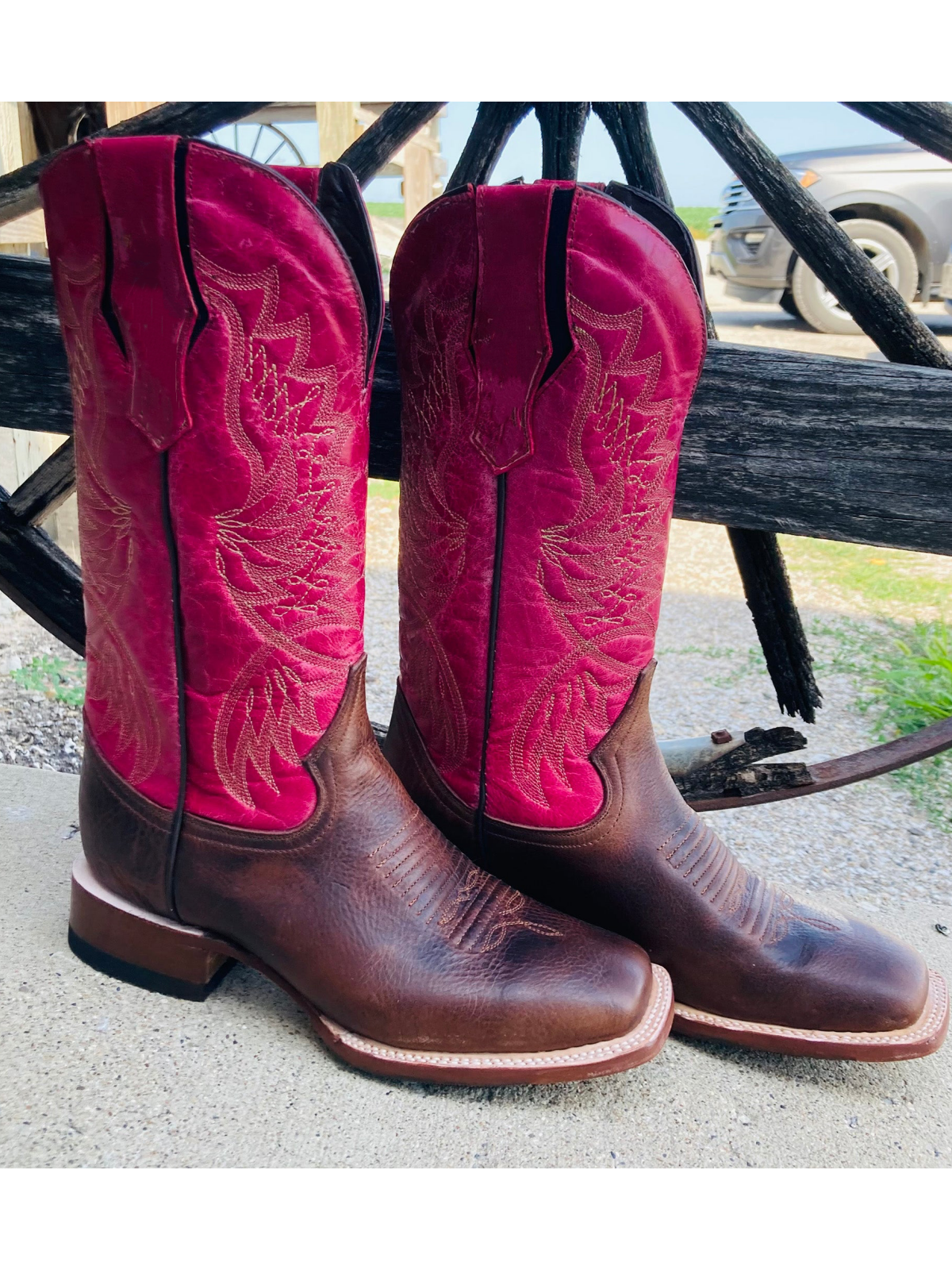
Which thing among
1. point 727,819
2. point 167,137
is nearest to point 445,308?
point 167,137

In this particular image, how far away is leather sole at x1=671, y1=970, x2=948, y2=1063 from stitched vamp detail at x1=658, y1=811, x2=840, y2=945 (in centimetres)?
10

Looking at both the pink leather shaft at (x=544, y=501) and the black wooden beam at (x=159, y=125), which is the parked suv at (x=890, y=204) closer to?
the black wooden beam at (x=159, y=125)

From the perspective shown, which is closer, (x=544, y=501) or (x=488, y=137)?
(x=544, y=501)

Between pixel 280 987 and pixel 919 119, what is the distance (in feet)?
4.67

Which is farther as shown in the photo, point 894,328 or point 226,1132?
point 894,328

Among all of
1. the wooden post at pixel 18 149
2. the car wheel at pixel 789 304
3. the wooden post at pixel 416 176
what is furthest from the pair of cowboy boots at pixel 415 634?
the car wheel at pixel 789 304

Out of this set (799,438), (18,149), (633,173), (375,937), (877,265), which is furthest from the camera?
(877,265)

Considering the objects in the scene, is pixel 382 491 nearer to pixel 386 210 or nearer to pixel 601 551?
pixel 386 210

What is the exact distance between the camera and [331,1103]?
0.99 m

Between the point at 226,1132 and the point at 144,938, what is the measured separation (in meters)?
0.24

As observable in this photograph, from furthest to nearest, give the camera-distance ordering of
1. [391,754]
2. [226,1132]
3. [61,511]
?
1. [61,511]
2. [391,754]
3. [226,1132]

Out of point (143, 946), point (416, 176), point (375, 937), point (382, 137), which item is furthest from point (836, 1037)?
point (416, 176)

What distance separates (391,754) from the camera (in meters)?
1.26
